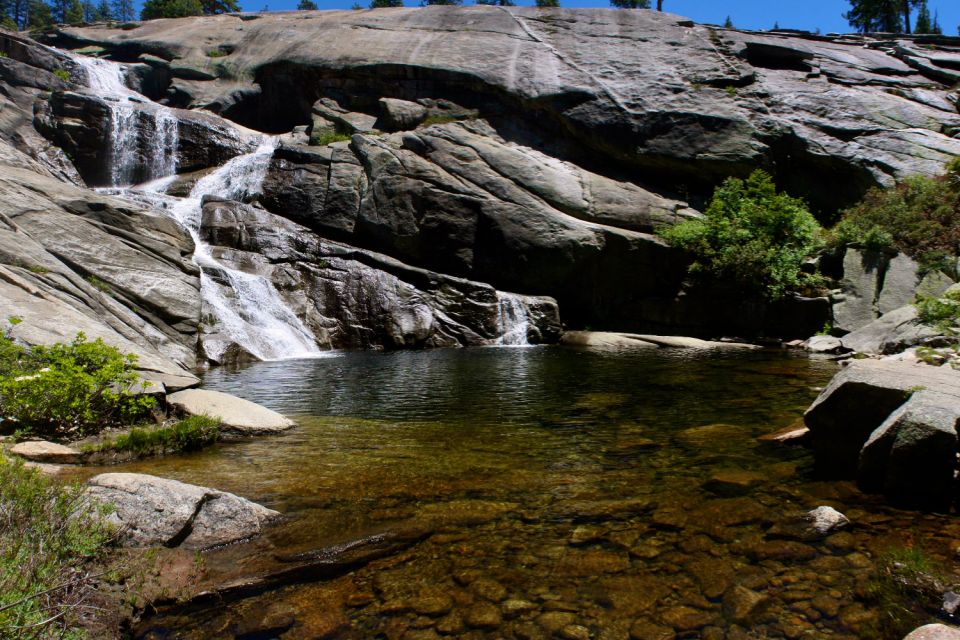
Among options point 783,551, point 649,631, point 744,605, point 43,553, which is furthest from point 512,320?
point 43,553

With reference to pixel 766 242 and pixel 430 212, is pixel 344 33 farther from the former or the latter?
pixel 766 242

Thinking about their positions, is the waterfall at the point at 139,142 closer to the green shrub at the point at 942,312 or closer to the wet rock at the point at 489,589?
the wet rock at the point at 489,589

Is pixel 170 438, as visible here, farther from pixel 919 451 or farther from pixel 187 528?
pixel 919 451

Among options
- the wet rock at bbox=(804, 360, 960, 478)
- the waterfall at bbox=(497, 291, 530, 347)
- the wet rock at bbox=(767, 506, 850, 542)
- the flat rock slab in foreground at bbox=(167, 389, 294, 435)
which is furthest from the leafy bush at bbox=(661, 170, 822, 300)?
the flat rock slab in foreground at bbox=(167, 389, 294, 435)

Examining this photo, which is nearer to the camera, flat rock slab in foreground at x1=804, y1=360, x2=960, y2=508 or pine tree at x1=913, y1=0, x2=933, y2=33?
flat rock slab in foreground at x1=804, y1=360, x2=960, y2=508

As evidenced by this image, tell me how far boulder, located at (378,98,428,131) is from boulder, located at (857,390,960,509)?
29.4 meters

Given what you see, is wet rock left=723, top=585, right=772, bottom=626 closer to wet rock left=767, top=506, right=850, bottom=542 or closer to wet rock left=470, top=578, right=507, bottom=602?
wet rock left=767, top=506, right=850, bottom=542

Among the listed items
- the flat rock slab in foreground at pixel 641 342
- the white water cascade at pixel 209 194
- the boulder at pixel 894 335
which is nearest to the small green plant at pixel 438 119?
the white water cascade at pixel 209 194

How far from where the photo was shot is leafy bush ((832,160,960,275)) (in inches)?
767

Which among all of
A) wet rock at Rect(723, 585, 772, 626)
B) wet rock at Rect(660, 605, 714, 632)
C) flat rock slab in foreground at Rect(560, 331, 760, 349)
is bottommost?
flat rock slab in foreground at Rect(560, 331, 760, 349)

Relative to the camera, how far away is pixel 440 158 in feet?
88.2

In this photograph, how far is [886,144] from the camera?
26750 mm

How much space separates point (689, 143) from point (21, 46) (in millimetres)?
38421

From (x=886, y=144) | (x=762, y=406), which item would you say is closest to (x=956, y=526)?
(x=762, y=406)
